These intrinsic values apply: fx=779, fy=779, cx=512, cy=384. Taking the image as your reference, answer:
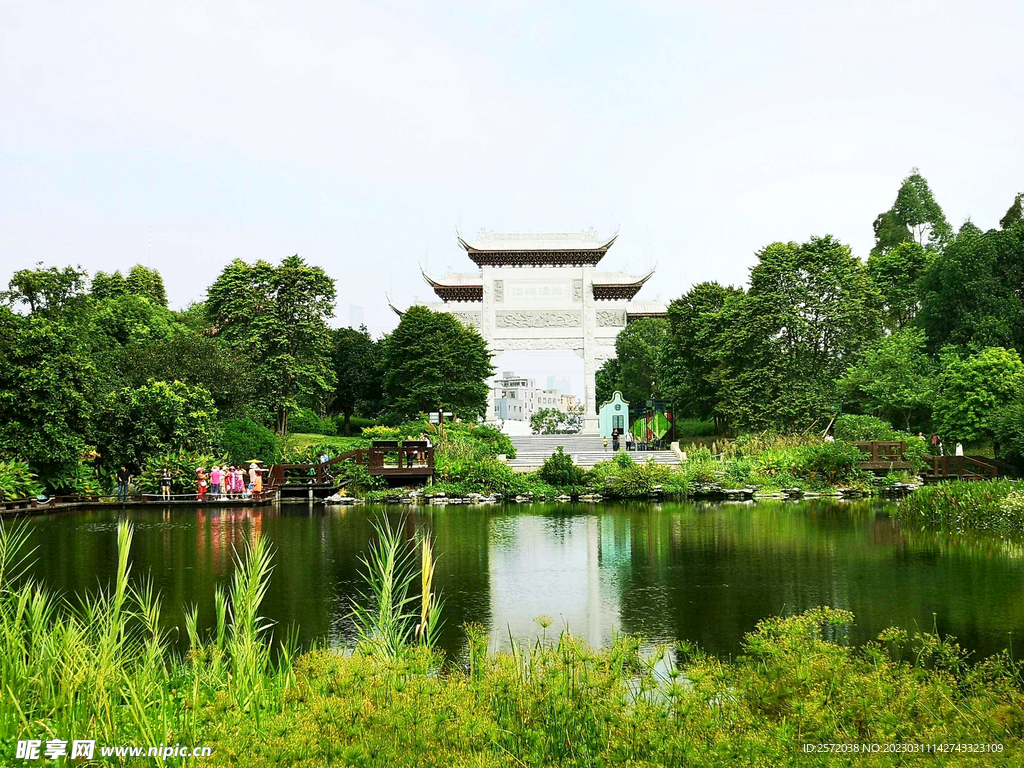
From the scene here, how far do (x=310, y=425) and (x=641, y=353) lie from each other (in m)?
14.4

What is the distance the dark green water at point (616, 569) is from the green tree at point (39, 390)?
8.08 feet

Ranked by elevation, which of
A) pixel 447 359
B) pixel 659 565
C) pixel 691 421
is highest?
pixel 447 359

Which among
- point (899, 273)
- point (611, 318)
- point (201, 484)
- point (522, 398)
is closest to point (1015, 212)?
point (899, 273)

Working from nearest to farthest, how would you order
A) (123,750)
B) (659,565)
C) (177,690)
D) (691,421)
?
(123,750), (177,690), (659,565), (691,421)

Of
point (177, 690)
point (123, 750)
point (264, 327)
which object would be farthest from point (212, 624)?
point (264, 327)

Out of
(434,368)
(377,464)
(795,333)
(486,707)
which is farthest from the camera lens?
(434,368)

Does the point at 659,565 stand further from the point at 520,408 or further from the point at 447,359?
the point at 520,408

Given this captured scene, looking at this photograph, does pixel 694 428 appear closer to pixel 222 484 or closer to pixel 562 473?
pixel 562 473

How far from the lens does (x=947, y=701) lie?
3.33 meters

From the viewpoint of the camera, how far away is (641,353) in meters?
33.8

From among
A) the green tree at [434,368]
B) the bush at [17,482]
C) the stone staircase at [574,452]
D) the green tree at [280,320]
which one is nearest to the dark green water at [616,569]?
the bush at [17,482]

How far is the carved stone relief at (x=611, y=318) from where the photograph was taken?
3675 centimetres

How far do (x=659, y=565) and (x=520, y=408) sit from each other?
7762 centimetres

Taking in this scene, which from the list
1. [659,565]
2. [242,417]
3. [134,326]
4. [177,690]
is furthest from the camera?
[134,326]
